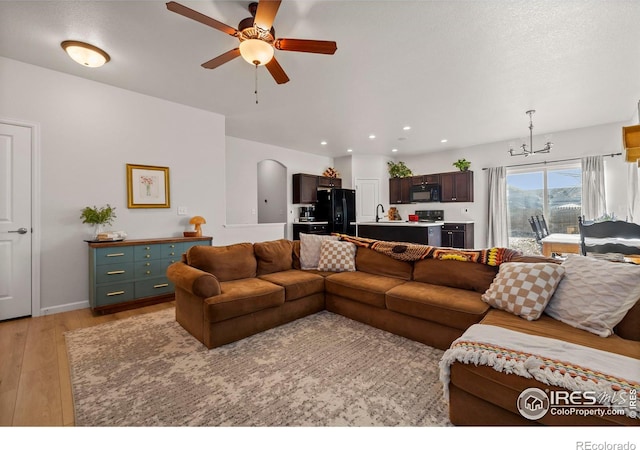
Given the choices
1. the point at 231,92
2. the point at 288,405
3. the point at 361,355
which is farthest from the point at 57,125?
the point at 361,355

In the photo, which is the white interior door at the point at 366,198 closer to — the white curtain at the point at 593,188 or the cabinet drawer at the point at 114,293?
the white curtain at the point at 593,188

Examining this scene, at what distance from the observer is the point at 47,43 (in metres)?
2.53

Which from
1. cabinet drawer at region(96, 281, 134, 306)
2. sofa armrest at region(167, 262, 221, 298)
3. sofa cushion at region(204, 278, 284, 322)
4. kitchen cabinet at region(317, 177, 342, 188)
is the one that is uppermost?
kitchen cabinet at region(317, 177, 342, 188)

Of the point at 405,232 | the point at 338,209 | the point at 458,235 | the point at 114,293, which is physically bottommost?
the point at 114,293

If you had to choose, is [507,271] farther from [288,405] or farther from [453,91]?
[453,91]

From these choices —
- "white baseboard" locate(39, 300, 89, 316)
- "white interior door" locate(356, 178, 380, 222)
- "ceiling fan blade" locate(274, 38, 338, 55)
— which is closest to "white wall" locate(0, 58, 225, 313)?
"white baseboard" locate(39, 300, 89, 316)

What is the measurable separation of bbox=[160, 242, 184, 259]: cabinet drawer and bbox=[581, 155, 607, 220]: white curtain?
7.14m

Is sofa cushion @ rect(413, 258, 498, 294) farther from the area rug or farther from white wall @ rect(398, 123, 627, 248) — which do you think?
white wall @ rect(398, 123, 627, 248)

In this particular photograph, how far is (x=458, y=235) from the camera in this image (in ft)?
21.0

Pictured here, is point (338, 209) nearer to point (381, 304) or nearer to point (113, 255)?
point (381, 304)

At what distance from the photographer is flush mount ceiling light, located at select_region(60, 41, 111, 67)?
8.14 ft

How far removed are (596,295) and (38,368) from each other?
3.81 meters

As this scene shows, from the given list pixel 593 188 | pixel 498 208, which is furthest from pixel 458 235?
pixel 593 188

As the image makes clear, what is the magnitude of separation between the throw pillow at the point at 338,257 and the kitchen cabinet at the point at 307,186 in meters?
3.52
